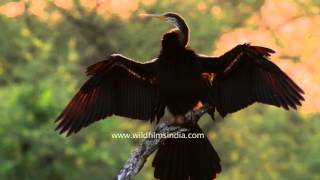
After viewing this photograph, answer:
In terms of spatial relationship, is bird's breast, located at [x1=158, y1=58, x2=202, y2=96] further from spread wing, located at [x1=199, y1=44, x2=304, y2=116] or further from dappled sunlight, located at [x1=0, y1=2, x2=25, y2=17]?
dappled sunlight, located at [x1=0, y1=2, x2=25, y2=17]

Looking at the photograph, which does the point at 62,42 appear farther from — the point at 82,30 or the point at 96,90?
the point at 96,90

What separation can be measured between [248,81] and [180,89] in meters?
0.83

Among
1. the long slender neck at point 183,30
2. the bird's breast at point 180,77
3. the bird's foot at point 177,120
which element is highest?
the long slender neck at point 183,30

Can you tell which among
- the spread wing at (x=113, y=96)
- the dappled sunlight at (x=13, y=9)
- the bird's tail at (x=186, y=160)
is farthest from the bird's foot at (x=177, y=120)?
the dappled sunlight at (x=13, y=9)

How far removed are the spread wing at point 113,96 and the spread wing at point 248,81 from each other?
2.13ft

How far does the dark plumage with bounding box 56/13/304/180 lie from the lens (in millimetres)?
9008

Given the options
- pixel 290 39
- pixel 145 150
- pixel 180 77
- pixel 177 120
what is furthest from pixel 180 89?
pixel 290 39

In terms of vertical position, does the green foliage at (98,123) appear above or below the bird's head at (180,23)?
above

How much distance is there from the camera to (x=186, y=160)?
9102 millimetres

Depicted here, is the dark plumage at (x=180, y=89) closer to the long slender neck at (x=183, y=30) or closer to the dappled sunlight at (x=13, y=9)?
the long slender neck at (x=183, y=30)

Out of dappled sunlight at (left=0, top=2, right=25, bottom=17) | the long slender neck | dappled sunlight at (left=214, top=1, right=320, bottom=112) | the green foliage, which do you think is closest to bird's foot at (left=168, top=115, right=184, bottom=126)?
the long slender neck

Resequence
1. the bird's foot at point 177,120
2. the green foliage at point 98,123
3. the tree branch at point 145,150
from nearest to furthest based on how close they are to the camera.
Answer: the tree branch at point 145,150 → the bird's foot at point 177,120 → the green foliage at point 98,123

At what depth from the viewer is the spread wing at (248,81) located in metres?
9.16

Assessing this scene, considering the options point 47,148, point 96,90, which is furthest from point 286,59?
point 96,90
